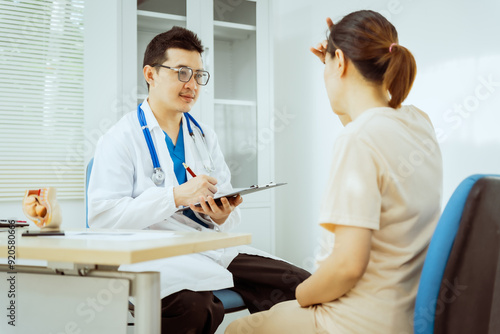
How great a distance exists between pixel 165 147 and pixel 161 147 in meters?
0.02

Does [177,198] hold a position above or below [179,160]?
below

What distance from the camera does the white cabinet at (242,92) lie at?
3.27 meters

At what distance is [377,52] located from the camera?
1.09 metres

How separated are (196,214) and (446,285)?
40.4 inches

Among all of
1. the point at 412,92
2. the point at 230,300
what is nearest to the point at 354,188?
the point at 230,300

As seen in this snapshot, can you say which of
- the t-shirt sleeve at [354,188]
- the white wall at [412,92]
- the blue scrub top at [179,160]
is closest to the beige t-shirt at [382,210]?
the t-shirt sleeve at [354,188]

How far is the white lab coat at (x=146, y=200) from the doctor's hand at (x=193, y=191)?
0.02m

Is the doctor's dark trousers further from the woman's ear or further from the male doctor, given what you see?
the woman's ear

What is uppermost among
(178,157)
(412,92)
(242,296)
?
(412,92)

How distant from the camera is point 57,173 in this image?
3.13 metres

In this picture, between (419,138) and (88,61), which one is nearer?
(419,138)

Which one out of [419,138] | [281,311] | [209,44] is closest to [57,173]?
[209,44]

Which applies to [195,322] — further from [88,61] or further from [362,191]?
[88,61]

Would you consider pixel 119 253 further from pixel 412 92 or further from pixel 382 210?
pixel 412 92
